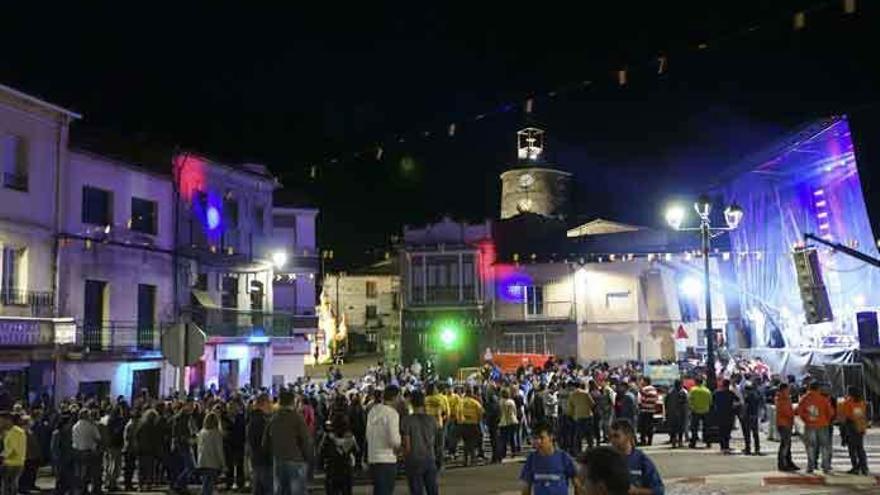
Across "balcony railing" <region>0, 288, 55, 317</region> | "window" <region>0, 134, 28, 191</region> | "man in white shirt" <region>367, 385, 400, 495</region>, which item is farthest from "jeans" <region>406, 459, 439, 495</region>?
"window" <region>0, 134, 28, 191</region>

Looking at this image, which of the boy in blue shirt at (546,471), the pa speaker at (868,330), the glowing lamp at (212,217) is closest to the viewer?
the boy in blue shirt at (546,471)

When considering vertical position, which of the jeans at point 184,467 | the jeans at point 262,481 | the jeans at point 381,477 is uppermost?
the jeans at point 381,477

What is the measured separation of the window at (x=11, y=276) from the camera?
23.7 m

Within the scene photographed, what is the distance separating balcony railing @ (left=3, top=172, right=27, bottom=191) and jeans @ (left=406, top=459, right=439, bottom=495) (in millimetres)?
18631

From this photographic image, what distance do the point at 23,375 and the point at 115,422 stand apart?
30.8 feet

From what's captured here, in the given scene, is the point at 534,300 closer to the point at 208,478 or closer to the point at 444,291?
the point at 444,291

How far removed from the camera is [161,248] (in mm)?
30578

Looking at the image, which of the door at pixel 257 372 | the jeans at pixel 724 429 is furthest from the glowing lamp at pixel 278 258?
the jeans at pixel 724 429

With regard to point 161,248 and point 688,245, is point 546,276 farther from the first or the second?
point 161,248

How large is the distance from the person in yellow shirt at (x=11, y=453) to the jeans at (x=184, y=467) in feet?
10.9

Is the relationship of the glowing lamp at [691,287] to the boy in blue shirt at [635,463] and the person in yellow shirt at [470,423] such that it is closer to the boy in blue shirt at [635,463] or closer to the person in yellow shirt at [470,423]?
the person in yellow shirt at [470,423]

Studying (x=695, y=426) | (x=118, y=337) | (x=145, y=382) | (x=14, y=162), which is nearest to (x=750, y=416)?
(x=695, y=426)

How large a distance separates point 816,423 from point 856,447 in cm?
75

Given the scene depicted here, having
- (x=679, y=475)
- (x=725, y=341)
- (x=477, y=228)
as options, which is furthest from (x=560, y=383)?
(x=477, y=228)
